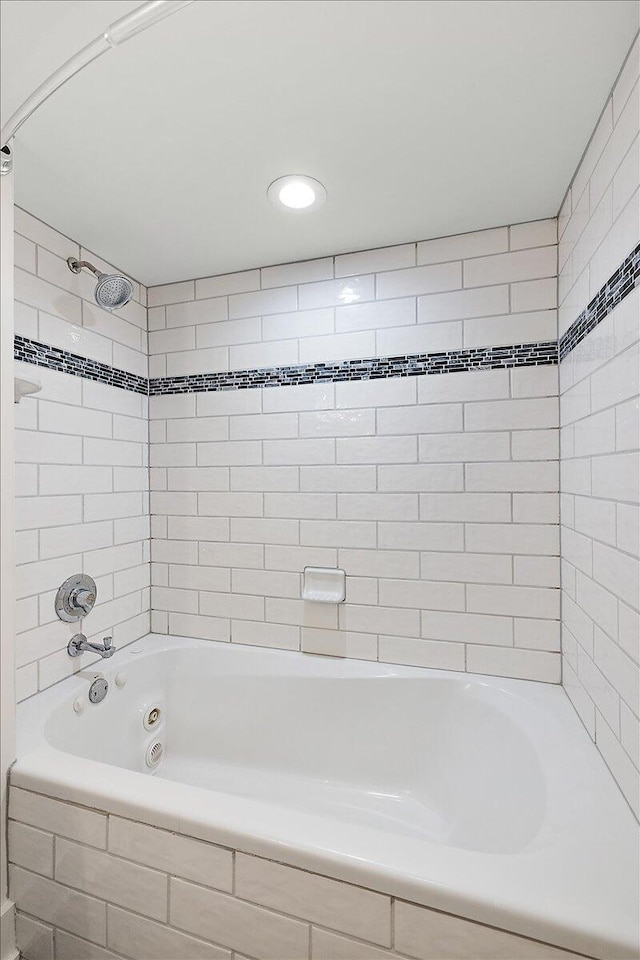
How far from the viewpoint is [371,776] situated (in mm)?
1815

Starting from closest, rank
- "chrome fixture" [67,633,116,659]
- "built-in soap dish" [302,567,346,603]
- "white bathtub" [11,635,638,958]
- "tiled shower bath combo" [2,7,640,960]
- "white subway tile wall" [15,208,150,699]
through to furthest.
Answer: "white bathtub" [11,635,638,958] < "tiled shower bath combo" [2,7,640,960] < "white subway tile wall" [15,208,150,699] < "chrome fixture" [67,633,116,659] < "built-in soap dish" [302,567,346,603]

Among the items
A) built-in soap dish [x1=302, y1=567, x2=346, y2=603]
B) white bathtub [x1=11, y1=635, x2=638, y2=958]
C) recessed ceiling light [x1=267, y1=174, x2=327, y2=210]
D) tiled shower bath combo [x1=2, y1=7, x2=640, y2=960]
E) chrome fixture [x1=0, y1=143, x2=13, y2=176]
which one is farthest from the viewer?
built-in soap dish [x1=302, y1=567, x2=346, y2=603]

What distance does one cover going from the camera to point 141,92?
45.6 inches

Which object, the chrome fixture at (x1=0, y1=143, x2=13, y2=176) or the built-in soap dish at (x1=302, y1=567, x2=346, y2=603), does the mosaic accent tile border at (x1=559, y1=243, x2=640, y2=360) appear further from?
the chrome fixture at (x1=0, y1=143, x2=13, y2=176)

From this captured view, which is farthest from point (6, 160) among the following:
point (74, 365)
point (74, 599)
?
point (74, 599)

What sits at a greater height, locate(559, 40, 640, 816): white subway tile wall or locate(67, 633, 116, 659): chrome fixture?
locate(559, 40, 640, 816): white subway tile wall

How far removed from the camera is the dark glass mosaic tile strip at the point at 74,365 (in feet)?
5.41

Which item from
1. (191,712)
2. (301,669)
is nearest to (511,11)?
(301,669)

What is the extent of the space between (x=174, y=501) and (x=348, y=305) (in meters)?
1.22

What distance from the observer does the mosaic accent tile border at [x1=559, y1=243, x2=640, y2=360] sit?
1034 millimetres

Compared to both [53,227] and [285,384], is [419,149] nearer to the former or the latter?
[285,384]

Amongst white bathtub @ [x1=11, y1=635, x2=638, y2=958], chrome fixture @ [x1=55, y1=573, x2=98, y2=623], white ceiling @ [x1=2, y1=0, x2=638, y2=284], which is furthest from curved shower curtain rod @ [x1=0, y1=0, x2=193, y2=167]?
white bathtub @ [x1=11, y1=635, x2=638, y2=958]

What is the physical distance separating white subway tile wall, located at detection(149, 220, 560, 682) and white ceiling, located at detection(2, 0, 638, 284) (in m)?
0.25

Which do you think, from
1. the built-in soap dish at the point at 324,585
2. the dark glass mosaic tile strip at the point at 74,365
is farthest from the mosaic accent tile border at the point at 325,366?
the built-in soap dish at the point at 324,585
